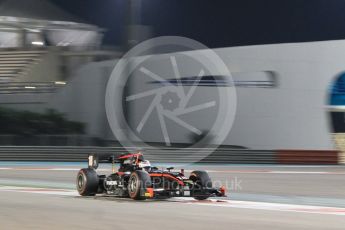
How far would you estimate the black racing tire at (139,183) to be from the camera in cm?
967

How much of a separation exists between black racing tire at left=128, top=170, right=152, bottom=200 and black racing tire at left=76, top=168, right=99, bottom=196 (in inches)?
40.0

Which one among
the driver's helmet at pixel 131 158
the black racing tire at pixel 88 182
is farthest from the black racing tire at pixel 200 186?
the black racing tire at pixel 88 182

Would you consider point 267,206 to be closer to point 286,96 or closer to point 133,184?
point 133,184

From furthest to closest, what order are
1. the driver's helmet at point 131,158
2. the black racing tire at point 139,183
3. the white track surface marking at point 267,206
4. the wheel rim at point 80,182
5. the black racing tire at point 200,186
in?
1. the wheel rim at point 80,182
2. the driver's helmet at point 131,158
3. the black racing tire at point 200,186
4. the black racing tire at point 139,183
5. the white track surface marking at point 267,206

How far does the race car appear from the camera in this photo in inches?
385

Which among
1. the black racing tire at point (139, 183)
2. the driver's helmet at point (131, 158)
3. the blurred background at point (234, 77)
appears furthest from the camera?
the blurred background at point (234, 77)

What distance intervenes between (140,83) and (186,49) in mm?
2824

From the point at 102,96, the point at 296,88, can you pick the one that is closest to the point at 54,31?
the point at 102,96

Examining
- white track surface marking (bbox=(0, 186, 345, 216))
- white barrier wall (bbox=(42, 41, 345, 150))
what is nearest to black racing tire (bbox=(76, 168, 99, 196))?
white track surface marking (bbox=(0, 186, 345, 216))

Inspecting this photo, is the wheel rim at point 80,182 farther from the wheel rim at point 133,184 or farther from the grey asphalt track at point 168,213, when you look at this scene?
the wheel rim at point 133,184

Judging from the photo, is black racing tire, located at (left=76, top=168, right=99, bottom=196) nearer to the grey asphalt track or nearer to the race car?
the race car

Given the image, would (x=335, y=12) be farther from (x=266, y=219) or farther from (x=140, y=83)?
(x=266, y=219)

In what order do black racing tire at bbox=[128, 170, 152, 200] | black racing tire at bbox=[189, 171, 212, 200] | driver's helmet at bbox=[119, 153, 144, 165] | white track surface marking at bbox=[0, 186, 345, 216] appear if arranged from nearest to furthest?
white track surface marking at bbox=[0, 186, 345, 216] → black racing tire at bbox=[128, 170, 152, 200] → black racing tire at bbox=[189, 171, 212, 200] → driver's helmet at bbox=[119, 153, 144, 165]

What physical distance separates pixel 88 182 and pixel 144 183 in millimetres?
1396
